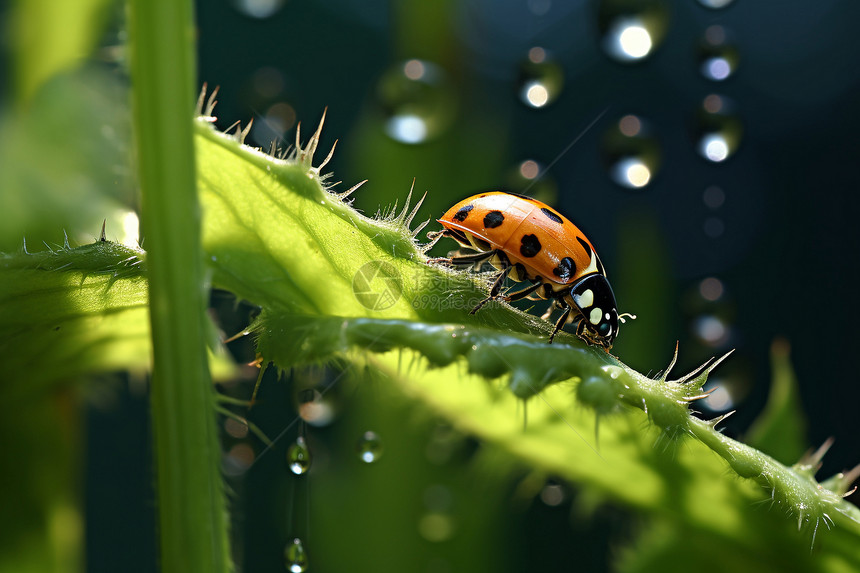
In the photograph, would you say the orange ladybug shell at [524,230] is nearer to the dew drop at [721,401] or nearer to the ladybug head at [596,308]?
the ladybug head at [596,308]

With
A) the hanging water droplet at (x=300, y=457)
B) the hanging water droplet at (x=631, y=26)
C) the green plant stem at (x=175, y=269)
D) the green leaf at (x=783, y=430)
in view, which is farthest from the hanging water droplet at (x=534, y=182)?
the green plant stem at (x=175, y=269)

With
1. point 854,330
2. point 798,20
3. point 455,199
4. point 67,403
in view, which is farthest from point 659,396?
point 798,20

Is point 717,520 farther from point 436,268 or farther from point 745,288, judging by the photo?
point 745,288

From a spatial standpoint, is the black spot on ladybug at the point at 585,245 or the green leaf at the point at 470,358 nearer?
the green leaf at the point at 470,358

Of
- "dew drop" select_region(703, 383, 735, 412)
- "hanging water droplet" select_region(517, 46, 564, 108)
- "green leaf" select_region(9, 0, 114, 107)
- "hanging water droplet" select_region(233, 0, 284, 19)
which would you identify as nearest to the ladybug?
"hanging water droplet" select_region(517, 46, 564, 108)

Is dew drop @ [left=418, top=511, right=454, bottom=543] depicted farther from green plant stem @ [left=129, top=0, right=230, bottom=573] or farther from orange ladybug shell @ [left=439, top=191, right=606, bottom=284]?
green plant stem @ [left=129, top=0, right=230, bottom=573]

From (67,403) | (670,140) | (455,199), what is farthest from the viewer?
(670,140)

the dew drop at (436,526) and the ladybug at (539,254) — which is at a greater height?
the ladybug at (539,254)
